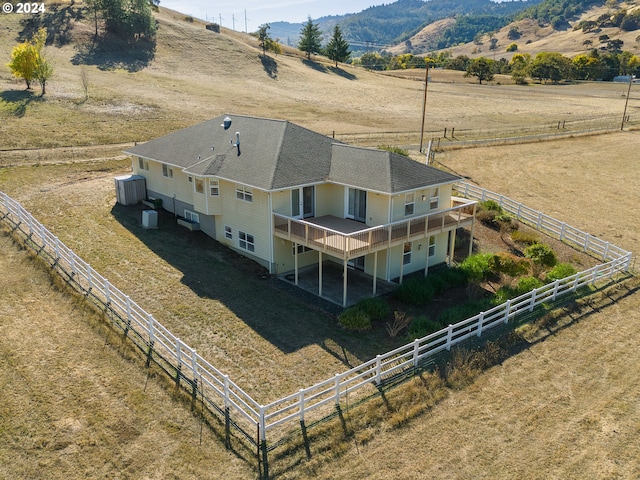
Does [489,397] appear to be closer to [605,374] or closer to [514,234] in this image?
[605,374]

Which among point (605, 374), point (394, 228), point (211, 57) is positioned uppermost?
point (211, 57)

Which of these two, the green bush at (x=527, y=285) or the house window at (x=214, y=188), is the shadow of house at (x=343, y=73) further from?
the green bush at (x=527, y=285)

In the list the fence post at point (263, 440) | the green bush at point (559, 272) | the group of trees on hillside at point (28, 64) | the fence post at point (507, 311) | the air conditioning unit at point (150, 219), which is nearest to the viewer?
the fence post at point (263, 440)

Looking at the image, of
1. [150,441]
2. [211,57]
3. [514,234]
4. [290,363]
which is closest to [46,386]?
[150,441]

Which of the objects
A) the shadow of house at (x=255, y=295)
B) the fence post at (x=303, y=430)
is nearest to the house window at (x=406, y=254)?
the shadow of house at (x=255, y=295)

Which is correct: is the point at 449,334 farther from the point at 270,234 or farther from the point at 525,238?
the point at 525,238

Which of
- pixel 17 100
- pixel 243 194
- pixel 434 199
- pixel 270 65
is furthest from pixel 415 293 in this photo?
pixel 270 65

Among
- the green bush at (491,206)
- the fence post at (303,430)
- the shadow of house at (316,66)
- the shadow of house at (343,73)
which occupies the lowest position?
the fence post at (303,430)
